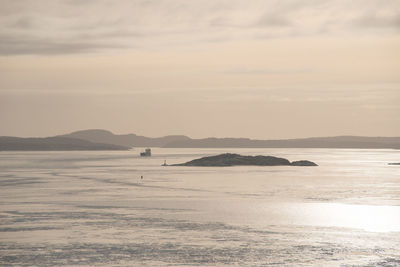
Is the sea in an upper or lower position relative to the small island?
lower

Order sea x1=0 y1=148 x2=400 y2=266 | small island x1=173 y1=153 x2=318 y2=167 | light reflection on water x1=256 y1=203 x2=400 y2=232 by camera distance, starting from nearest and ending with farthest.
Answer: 1. sea x1=0 y1=148 x2=400 y2=266
2. light reflection on water x1=256 y1=203 x2=400 y2=232
3. small island x1=173 y1=153 x2=318 y2=167

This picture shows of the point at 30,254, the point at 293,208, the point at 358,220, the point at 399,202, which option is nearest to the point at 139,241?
the point at 30,254

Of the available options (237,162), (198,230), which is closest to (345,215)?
(198,230)

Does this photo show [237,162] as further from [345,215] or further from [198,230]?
[198,230]

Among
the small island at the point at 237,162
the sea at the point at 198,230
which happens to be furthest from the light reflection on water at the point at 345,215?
the small island at the point at 237,162

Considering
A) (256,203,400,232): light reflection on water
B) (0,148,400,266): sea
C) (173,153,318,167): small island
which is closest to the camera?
(0,148,400,266): sea

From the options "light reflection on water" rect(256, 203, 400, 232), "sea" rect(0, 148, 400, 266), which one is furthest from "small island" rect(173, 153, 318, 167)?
"light reflection on water" rect(256, 203, 400, 232)

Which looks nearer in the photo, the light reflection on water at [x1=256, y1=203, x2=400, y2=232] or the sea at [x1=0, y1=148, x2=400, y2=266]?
the sea at [x1=0, y1=148, x2=400, y2=266]

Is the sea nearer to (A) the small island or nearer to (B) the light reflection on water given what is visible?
(B) the light reflection on water

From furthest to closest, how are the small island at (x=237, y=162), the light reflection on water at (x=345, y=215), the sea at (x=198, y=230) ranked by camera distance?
the small island at (x=237, y=162) → the light reflection on water at (x=345, y=215) → the sea at (x=198, y=230)

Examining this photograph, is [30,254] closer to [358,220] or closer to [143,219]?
[143,219]

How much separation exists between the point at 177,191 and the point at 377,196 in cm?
2156

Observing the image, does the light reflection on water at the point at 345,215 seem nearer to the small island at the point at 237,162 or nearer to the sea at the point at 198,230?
the sea at the point at 198,230

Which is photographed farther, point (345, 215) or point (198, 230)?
point (345, 215)
